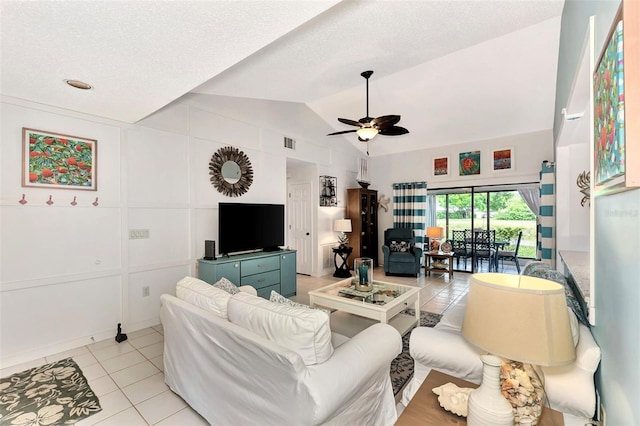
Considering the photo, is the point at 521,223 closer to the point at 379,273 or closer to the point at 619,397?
the point at 379,273

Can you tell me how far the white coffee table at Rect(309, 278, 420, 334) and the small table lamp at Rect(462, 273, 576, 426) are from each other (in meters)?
1.78

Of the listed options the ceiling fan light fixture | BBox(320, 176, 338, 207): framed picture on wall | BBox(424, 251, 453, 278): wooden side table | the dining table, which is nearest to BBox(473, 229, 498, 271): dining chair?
the dining table

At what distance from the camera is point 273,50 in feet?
8.54

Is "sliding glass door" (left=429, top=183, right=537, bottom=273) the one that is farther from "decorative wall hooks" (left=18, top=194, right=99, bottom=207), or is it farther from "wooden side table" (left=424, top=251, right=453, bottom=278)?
"decorative wall hooks" (left=18, top=194, right=99, bottom=207)

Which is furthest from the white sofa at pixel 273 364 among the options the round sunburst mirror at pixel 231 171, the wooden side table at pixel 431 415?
the round sunburst mirror at pixel 231 171

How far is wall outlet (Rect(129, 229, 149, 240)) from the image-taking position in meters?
3.35

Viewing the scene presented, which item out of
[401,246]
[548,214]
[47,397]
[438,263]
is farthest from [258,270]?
[548,214]

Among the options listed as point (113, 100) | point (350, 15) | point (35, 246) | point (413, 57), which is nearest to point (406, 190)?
point (413, 57)

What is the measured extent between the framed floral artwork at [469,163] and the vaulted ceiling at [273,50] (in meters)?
1.33

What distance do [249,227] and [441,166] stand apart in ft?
14.8

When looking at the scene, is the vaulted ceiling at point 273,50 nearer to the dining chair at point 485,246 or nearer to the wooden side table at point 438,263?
the dining chair at point 485,246

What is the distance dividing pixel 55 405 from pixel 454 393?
269 centimetres

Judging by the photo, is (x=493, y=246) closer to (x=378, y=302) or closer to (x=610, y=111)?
(x=378, y=302)

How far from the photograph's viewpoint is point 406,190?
666 cm
